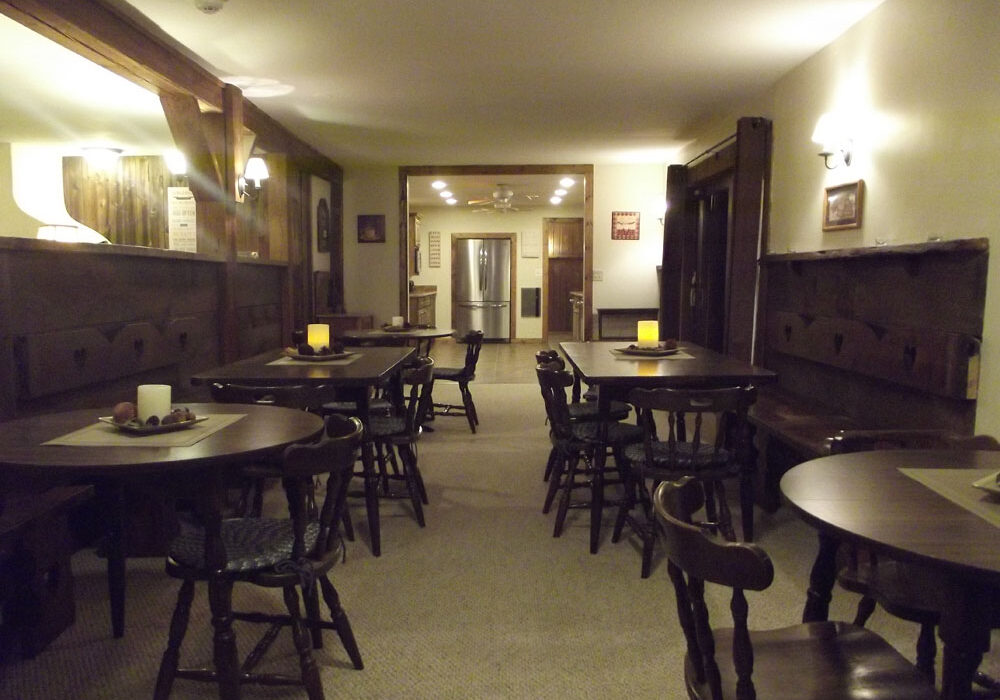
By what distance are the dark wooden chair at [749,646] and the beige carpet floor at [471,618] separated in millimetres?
647

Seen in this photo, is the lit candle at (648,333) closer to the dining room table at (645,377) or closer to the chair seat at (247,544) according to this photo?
the dining room table at (645,377)

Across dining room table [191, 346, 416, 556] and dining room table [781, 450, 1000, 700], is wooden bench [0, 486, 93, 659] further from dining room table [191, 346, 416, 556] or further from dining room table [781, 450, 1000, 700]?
dining room table [781, 450, 1000, 700]

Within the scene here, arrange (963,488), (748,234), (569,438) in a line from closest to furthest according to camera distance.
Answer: (963,488), (569,438), (748,234)

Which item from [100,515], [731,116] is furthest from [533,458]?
[731,116]

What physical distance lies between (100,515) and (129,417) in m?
1.17

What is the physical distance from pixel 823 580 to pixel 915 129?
2.23 m

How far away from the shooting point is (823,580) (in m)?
1.65

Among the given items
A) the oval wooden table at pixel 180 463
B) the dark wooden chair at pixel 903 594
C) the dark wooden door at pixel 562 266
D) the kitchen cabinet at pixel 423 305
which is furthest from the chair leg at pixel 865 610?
the dark wooden door at pixel 562 266

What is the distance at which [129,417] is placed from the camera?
188 cm

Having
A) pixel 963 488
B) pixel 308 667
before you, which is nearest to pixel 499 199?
pixel 308 667

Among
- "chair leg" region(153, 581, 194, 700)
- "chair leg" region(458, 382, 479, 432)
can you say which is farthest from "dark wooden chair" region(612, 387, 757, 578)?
"chair leg" region(458, 382, 479, 432)

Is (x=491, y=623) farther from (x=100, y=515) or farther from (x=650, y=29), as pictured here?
(x=650, y=29)

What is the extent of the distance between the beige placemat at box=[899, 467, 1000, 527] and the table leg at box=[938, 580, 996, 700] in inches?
6.0

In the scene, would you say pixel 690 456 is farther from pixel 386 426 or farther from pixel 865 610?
pixel 386 426
